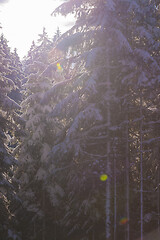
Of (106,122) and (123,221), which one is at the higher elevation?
(106,122)

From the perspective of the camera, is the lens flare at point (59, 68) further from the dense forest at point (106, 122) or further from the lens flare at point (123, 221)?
the lens flare at point (123, 221)

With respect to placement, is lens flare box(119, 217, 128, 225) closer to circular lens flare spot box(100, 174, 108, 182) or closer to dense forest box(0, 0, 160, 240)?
dense forest box(0, 0, 160, 240)

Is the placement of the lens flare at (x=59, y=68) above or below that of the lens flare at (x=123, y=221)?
above

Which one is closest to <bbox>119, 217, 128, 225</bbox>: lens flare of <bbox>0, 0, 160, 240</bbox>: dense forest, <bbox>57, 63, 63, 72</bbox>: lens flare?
<bbox>0, 0, 160, 240</bbox>: dense forest

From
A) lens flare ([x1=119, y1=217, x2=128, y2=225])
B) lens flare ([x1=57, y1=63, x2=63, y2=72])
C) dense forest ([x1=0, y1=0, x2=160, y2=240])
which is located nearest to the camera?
dense forest ([x1=0, y1=0, x2=160, y2=240])

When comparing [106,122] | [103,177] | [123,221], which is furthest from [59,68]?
[123,221]

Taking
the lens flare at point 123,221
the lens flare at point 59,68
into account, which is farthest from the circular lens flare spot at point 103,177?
the lens flare at point 59,68

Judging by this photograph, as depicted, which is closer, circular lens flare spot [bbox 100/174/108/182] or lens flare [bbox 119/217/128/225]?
circular lens flare spot [bbox 100/174/108/182]

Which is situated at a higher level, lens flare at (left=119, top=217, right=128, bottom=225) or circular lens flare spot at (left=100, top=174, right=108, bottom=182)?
circular lens flare spot at (left=100, top=174, right=108, bottom=182)

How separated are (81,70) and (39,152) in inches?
287

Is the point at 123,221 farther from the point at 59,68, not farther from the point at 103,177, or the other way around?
the point at 59,68

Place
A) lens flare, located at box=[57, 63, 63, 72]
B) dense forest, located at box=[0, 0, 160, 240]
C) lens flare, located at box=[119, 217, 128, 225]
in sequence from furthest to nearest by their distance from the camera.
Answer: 1. lens flare, located at box=[57, 63, 63, 72]
2. lens flare, located at box=[119, 217, 128, 225]
3. dense forest, located at box=[0, 0, 160, 240]

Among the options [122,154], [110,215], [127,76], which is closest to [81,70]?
[127,76]

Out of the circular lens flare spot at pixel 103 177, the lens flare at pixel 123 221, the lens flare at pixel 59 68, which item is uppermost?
the lens flare at pixel 59 68
